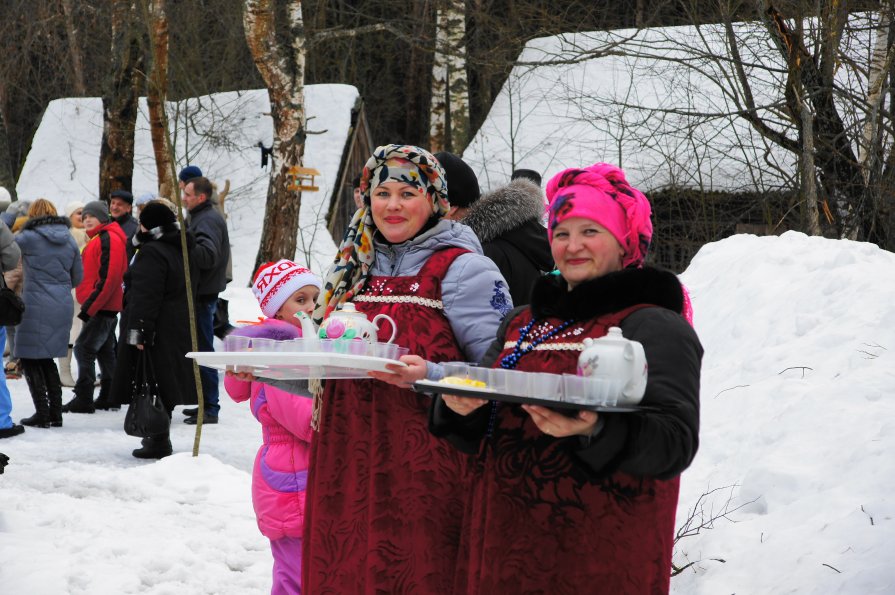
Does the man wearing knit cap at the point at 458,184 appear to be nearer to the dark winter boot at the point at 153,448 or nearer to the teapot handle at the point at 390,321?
the teapot handle at the point at 390,321

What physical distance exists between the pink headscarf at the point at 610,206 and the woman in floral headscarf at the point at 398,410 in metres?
0.58

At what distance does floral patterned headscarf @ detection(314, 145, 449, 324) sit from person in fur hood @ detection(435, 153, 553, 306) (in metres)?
1.02

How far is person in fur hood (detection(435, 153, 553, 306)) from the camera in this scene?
402 centimetres

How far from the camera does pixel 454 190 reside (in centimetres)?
414

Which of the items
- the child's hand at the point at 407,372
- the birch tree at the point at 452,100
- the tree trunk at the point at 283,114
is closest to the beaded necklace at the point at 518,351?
the child's hand at the point at 407,372

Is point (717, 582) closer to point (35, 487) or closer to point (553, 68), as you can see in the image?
point (35, 487)

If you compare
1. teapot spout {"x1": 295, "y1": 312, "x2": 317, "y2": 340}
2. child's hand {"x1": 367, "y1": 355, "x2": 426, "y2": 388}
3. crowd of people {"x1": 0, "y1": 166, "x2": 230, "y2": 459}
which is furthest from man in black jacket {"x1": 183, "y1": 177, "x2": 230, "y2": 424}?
child's hand {"x1": 367, "y1": 355, "x2": 426, "y2": 388}

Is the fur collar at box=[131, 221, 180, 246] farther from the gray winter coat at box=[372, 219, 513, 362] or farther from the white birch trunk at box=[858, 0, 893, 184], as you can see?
the white birch trunk at box=[858, 0, 893, 184]

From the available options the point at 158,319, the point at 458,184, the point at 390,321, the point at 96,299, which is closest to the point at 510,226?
the point at 458,184

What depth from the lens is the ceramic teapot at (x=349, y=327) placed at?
265 centimetres

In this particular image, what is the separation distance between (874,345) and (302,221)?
12.1 m

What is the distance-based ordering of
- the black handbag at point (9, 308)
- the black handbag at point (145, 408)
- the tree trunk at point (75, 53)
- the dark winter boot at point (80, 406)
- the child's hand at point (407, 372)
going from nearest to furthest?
the child's hand at point (407, 372), the black handbag at point (9, 308), the black handbag at point (145, 408), the dark winter boot at point (80, 406), the tree trunk at point (75, 53)

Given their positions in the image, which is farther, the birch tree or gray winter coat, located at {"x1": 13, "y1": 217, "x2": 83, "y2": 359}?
the birch tree

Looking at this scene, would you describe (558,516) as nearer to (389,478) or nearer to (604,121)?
(389,478)
